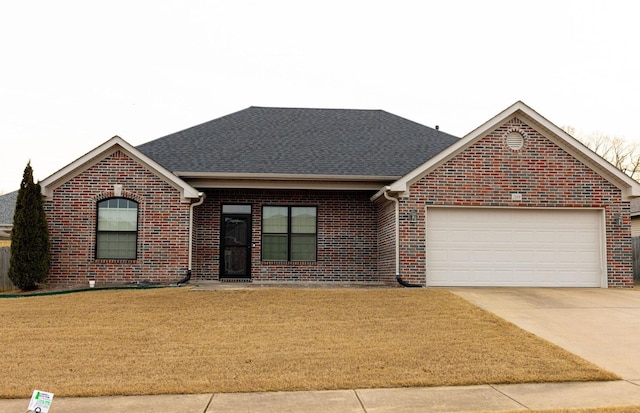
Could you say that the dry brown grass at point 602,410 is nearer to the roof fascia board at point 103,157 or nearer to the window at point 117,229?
the roof fascia board at point 103,157

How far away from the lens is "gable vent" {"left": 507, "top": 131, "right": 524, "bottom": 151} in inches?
640

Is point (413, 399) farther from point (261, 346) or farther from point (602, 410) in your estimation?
point (261, 346)

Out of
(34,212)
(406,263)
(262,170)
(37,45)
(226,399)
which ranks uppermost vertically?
(37,45)

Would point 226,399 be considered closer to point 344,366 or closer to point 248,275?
point 344,366

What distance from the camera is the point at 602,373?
793 cm

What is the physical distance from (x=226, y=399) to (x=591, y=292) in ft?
36.8

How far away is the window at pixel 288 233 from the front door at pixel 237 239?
496 mm

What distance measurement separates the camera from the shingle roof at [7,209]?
77.4ft

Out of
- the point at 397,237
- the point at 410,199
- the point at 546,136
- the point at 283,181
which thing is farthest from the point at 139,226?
the point at 546,136

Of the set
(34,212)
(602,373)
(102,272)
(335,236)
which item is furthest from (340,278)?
(602,373)

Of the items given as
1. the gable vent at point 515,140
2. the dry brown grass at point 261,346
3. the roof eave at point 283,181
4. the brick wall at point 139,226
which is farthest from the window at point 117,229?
the gable vent at point 515,140

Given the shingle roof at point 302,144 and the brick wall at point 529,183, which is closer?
the brick wall at point 529,183

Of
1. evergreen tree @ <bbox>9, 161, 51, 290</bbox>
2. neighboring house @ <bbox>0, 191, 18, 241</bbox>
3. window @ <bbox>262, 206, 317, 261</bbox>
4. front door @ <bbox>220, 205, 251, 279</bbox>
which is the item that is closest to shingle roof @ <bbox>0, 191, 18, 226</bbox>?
neighboring house @ <bbox>0, 191, 18, 241</bbox>

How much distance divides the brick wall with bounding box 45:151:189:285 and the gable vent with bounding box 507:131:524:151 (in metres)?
9.07
